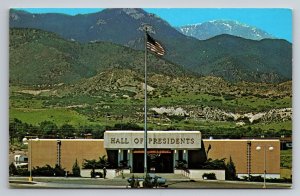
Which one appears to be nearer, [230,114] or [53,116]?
[53,116]

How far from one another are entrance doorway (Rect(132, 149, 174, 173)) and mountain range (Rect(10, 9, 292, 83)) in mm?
953

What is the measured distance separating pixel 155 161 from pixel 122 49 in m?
1.34

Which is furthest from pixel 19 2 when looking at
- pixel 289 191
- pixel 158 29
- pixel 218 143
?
pixel 289 191

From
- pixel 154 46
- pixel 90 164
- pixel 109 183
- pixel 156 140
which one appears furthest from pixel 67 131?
pixel 154 46

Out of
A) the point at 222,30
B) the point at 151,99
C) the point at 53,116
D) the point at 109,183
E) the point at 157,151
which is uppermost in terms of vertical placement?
the point at 222,30

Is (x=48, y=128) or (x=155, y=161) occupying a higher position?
(x=48, y=128)

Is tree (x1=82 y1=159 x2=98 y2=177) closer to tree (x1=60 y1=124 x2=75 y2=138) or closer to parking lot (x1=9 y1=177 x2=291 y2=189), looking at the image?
parking lot (x1=9 y1=177 x2=291 y2=189)

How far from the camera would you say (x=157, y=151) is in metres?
12.6

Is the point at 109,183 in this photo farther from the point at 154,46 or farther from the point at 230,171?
the point at 154,46

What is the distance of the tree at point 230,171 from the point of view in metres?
12.7

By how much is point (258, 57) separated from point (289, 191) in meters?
1.58

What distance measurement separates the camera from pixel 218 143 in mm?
12664

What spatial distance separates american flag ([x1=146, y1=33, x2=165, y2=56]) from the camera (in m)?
12.7

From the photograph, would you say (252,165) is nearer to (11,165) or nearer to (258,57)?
(258,57)
